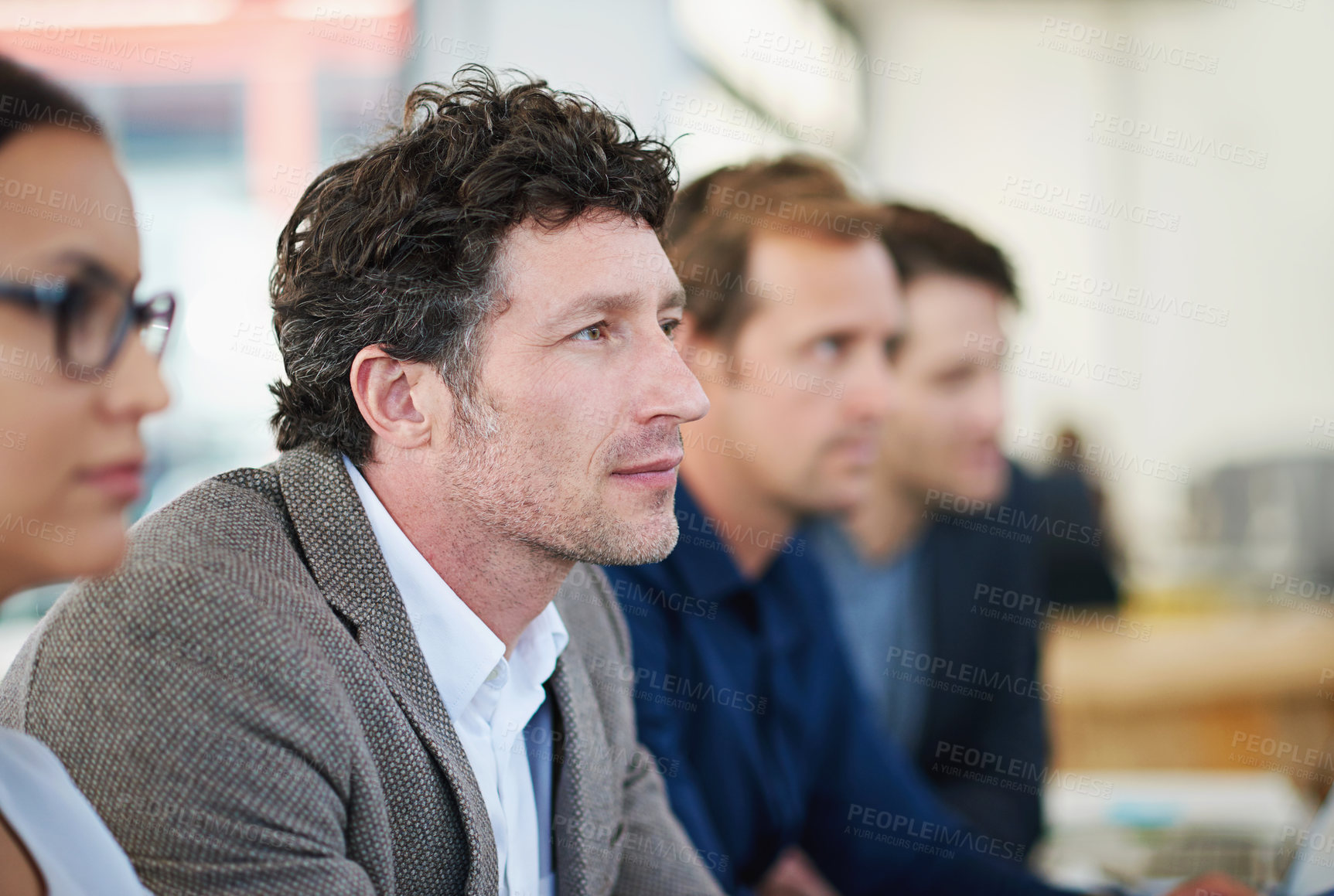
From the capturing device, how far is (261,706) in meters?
0.83

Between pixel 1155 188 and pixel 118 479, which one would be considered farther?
pixel 1155 188

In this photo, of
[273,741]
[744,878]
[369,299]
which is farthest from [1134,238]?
[273,741]

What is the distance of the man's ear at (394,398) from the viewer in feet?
3.78

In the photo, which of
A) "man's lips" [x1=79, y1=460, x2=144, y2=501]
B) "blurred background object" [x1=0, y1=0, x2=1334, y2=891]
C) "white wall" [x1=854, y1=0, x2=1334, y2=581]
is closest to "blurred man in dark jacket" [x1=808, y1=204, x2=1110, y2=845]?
"blurred background object" [x1=0, y1=0, x2=1334, y2=891]

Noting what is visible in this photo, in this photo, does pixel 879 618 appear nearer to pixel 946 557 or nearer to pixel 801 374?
pixel 946 557

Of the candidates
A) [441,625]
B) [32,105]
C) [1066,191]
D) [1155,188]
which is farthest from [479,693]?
[1155,188]

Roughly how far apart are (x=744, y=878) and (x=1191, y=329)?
4.32 metres

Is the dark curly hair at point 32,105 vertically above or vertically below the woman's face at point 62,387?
above

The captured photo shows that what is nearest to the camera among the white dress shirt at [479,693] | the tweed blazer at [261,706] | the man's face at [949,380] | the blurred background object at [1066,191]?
the tweed blazer at [261,706]

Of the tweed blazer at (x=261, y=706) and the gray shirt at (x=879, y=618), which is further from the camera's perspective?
the gray shirt at (x=879, y=618)

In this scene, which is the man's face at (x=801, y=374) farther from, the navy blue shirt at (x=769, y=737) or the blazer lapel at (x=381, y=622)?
the blazer lapel at (x=381, y=622)

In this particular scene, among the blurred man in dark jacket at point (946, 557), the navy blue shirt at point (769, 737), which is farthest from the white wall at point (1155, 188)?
the navy blue shirt at point (769, 737)

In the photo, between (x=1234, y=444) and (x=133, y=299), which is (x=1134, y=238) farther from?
(x=133, y=299)

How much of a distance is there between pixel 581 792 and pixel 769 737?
0.70 meters
